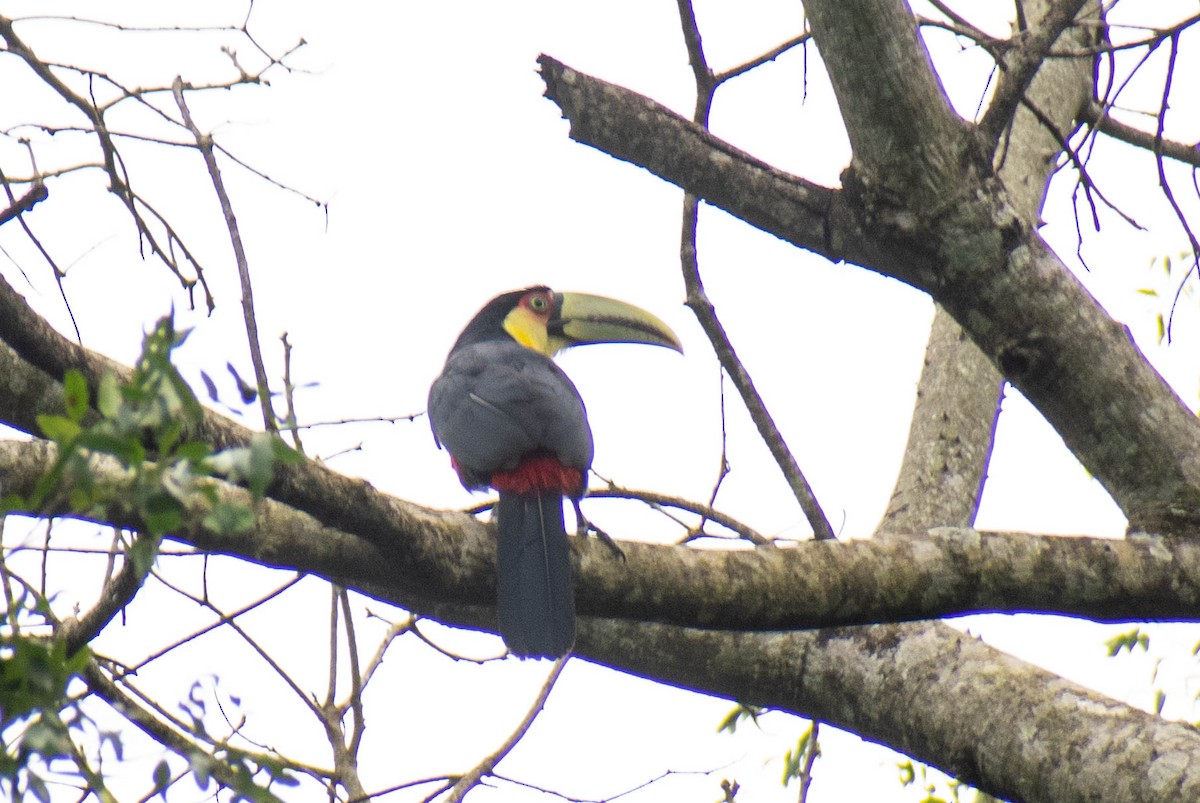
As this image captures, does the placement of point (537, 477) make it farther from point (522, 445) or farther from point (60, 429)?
point (60, 429)

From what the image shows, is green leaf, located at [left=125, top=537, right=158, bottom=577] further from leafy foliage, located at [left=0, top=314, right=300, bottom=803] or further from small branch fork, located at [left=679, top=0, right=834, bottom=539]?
small branch fork, located at [left=679, top=0, right=834, bottom=539]

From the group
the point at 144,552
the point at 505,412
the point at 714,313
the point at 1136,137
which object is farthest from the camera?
the point at 1136,137

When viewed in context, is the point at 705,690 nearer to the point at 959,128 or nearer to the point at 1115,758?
the point at 1115,758

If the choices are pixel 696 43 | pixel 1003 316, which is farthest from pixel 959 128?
pixel 696 43

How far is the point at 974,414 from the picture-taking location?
4.80 metres

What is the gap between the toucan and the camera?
128 inches

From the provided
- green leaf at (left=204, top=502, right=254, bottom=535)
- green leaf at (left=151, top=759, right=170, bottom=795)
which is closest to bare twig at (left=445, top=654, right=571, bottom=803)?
green leaf at (left=151, top=759, right=170, bottom=795)

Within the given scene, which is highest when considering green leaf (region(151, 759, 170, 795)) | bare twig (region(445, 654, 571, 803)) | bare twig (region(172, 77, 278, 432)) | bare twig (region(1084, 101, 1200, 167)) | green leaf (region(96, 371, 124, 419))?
bare twig (region(1084, 101, 1200, 167))

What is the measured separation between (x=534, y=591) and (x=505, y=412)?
1.07 metres

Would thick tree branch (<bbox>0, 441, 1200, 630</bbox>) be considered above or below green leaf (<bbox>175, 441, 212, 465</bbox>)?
above

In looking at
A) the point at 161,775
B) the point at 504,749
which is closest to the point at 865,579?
the point at 504,749

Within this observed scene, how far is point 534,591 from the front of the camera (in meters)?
3.23

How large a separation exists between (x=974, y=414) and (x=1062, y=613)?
5.55 feet

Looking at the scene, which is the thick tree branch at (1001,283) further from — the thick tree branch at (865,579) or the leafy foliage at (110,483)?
the leafy foliage at (110,483)
